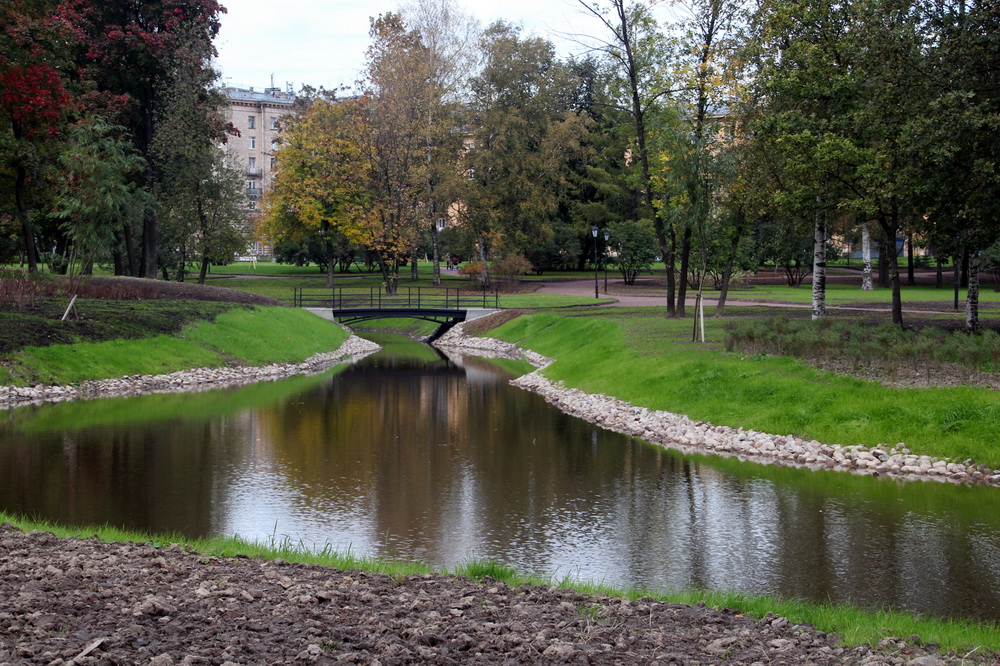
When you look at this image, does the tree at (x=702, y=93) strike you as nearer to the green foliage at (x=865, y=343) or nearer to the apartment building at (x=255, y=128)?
the green foliage at (x=865, y=343)

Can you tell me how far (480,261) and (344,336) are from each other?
2232 cm

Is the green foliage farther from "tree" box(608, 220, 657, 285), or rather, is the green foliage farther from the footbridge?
"tree" box(608, 220, 657, 285)

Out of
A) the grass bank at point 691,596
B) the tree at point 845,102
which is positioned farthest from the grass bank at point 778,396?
the grass bank at point 691,596

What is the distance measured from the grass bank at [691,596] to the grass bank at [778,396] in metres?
10.3

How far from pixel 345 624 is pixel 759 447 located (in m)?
15.6

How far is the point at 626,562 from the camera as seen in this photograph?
1350 centimetres

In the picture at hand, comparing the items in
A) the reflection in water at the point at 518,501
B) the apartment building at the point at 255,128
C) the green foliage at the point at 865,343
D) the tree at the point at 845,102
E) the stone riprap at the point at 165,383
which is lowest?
the reflection in water at the point at 518,501

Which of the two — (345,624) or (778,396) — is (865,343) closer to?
(778,396)

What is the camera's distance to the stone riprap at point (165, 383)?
1129 inches

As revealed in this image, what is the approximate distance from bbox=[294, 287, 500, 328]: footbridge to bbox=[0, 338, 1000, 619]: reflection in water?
93.1 ft

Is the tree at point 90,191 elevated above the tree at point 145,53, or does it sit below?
below

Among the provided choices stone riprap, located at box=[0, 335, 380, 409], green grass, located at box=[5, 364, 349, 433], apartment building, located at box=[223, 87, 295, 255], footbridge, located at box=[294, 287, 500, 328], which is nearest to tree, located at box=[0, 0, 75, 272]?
stone riprap, located at box=[0, 335, 380, 409]

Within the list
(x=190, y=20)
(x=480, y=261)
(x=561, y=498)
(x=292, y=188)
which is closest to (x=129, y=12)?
(x=190, y=20)

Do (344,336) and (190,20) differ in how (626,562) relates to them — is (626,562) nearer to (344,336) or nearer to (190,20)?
(344,336)
